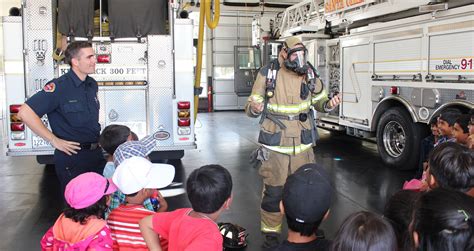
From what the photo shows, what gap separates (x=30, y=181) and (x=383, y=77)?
5507 mm

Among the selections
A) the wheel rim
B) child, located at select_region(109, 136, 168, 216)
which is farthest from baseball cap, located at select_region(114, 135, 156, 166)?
the wheel rim

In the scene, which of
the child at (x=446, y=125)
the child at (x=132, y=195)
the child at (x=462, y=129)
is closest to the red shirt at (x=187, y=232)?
the child at (x=132, y=195)

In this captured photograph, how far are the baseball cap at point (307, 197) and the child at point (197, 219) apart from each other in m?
0.28

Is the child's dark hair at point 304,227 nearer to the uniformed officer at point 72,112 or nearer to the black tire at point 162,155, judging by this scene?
the uniformed officer at point 72,112

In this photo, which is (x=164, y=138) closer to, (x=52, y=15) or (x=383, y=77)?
(x=52, y=15)

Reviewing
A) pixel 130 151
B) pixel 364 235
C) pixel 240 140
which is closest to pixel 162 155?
pixel 130 151

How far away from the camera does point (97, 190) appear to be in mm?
2363

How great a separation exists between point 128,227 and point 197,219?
1.73 ft

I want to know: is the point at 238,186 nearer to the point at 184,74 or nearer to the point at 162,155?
the point at 162,155

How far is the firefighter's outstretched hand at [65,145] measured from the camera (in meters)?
3.41

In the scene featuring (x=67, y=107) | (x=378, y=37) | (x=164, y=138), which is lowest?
(x=164, y=138)

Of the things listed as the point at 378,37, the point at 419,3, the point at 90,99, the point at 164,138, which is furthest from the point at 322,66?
the point at 90,99

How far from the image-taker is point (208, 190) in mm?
2141

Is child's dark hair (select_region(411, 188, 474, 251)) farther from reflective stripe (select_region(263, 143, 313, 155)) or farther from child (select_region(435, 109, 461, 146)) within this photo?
child (select_region(435, 109, 461, 146))
